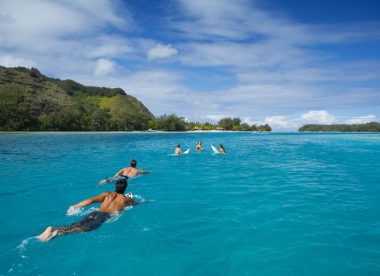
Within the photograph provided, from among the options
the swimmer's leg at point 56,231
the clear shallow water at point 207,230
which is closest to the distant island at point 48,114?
the clear shallow water at point 207,230

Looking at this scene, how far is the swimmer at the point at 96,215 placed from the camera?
28.2 feet

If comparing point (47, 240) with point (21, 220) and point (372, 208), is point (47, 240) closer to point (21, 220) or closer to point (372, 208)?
point (21, 220)

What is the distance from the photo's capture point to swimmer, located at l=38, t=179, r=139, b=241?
28.2 ft

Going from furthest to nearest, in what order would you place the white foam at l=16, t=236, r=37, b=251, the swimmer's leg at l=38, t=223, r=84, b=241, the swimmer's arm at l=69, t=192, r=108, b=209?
the swimmer's arm at l=69, t=192, r=108, b=209 < the swimmer's leg at l=38, t=223, r=84, b=241 < the white foam at l=16, t=236, r=37, b=251

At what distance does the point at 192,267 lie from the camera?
7316 mm

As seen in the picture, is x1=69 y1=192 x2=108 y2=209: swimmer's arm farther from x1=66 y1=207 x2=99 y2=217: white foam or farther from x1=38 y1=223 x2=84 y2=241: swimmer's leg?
x1=38 y1=223 x2=84 y2=241: swimmer's leg

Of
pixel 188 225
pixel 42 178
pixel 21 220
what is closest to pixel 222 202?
pixel 188 225

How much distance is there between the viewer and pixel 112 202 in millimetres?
10664

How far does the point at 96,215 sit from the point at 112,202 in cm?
98

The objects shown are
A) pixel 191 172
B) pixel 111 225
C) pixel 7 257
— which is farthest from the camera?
pixel 191 172

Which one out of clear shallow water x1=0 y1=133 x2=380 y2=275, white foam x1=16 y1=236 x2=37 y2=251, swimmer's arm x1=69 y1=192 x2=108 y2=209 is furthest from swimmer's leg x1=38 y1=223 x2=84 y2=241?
swimmer's arm x1=69 y1=192 x2=108 y2=209

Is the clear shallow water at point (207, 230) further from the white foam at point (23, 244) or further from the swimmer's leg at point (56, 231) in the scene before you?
the swimmer's leg at point (56, 231)

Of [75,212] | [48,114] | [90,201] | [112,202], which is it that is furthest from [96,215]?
[48,114]

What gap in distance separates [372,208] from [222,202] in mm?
6201
